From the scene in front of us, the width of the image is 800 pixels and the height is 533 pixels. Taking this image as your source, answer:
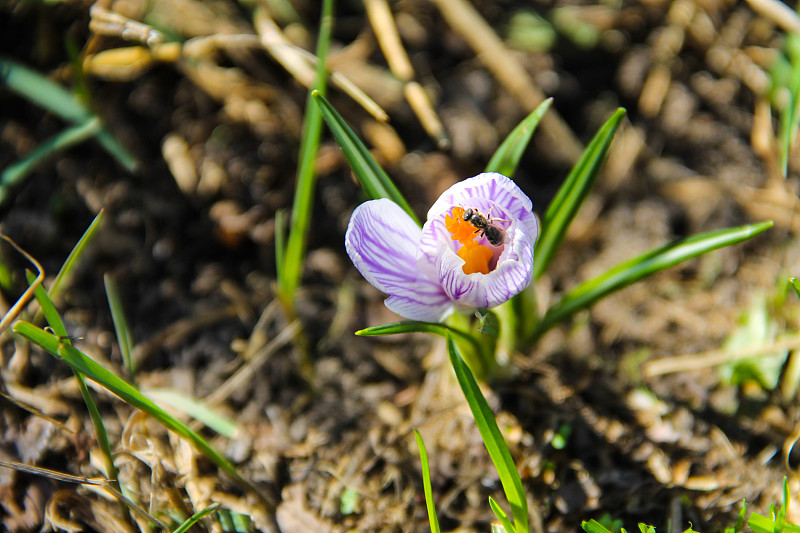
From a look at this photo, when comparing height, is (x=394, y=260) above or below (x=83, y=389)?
above

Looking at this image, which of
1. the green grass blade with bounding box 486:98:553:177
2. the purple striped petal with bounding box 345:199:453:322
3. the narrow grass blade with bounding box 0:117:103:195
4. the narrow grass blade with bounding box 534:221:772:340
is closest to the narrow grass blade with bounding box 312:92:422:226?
the purple striped petal with bounding box 345:199:453:322

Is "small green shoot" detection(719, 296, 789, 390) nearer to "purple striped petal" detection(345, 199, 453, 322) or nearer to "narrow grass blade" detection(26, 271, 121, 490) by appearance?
"purple striped petal" detection(345, 199, 453, 322)

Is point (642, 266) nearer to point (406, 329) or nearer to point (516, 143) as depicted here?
point (516, 143)

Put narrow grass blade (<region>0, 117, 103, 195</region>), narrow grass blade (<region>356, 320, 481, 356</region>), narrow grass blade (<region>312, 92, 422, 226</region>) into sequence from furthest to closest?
narrow grass blade (<region>0, 117, 103, 195</region>)
narrow grass blade (<region>312, 92, 422, 226</region>)
narrow grass blade (<region>356, 320, 481, 356</region>)

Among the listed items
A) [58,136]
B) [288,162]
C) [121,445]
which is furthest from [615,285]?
[58,136]

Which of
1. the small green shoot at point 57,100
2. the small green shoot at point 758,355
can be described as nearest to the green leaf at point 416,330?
the small green shoot at point 758,355

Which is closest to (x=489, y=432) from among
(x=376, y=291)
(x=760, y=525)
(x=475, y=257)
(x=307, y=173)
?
(x=475, y=257)
